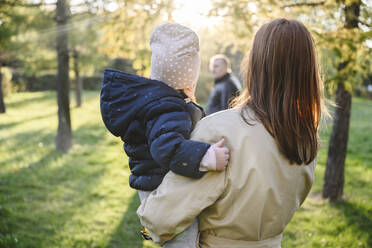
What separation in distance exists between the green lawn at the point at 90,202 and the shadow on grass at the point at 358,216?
12 mm

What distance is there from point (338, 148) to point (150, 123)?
4.22m

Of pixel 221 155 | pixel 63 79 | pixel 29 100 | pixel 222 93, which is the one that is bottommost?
pixel 29 100

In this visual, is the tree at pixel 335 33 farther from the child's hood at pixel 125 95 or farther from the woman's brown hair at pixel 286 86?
the child's hood at pixel 125 95

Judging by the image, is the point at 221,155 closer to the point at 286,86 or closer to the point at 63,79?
the point at 286,86

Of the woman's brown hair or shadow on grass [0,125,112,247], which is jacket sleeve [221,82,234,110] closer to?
shadow on grass [0,125,112,247]

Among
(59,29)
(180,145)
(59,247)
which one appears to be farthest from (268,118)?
(59,29)

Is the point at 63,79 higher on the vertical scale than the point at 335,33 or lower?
lower

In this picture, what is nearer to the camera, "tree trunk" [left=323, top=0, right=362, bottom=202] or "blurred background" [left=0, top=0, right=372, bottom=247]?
"blurred background" [left=0, top=0, right=372, bottom=247]

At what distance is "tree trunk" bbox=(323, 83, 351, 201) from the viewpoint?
4629 millimetres

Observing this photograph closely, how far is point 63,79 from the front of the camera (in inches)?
288

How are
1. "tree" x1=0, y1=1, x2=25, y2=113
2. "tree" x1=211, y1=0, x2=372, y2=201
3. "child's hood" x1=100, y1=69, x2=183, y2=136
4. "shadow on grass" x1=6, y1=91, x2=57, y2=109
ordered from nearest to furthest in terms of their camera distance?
1. "child's hood" x1=100, y1=69, x2=183, y2=136
2. "tree" x1=211, y1=0, x2=372, y2=201
3. "tree" x1=0, y1=1, x2=25, y2=113
4. "shadow on grass" x1=6, y1=91, x2=57, y2=109

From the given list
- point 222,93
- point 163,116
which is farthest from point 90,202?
point 163,116

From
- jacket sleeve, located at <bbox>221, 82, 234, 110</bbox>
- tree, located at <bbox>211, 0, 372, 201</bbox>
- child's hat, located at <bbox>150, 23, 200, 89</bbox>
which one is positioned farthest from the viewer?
jacket sleeve, located at <bbox>221, 82, 234, 110</bbox>

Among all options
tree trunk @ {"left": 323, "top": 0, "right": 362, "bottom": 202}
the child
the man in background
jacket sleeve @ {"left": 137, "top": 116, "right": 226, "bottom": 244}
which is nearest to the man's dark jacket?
the man in background
